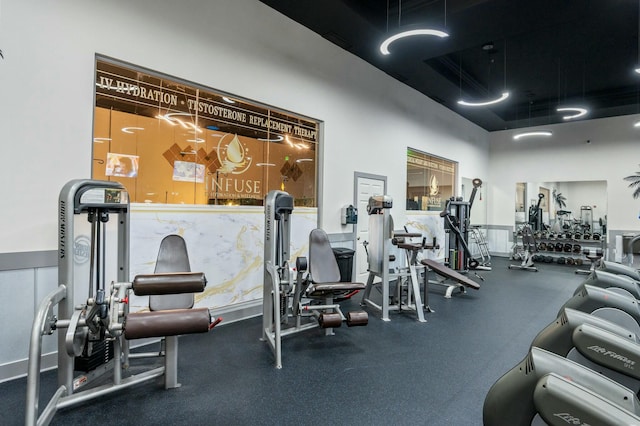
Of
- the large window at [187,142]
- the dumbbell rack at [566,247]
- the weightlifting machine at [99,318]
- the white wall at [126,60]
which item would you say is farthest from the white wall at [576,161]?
the weightlifting machine at [99,318]

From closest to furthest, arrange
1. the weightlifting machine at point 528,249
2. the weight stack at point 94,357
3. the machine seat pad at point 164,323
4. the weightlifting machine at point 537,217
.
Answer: the machine seat pad at point 164,323 < the weight stack at point 94,357 < the weightlifting machine at point 528,249 < the weightlifting machine at point 537,217

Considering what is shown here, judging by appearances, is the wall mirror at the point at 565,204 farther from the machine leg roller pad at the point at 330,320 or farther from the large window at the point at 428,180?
the machine leg roller pad at the point at 330,320

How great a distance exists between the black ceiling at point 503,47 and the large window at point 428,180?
147 cm

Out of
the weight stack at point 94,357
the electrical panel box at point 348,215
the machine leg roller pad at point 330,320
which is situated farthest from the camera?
the electrical panel box at point 348,215

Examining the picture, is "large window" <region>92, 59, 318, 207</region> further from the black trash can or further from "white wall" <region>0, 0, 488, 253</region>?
the black trash can

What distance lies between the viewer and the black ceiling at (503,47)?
14.0 feet

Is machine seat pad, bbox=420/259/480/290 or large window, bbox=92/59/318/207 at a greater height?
large window, bbox=92/59/318/207

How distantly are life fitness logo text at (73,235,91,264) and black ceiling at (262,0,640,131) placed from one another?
11.9ft

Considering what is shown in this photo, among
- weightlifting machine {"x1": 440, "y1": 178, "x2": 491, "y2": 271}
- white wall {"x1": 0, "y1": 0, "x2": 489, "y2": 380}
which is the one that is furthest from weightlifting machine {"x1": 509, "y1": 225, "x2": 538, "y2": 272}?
white wall {"x1": 0, "y1": 0, "x2": 489, "y2": 380}

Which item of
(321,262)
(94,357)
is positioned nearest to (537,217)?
(321,262)

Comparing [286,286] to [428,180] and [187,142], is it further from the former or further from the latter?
[428,180]

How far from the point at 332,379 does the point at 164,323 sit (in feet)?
4.92

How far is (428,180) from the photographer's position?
7.92 meters

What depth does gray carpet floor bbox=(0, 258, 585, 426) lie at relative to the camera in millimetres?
2166
